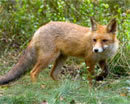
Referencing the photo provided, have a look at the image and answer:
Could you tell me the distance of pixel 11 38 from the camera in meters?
9.71

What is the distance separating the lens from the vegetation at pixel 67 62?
516cm

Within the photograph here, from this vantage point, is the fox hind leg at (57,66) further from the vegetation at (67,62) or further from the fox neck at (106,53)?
the fox neck at (106,53)

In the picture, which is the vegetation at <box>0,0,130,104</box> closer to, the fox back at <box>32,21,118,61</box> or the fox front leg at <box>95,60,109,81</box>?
the fox front leg at <box>95,60,109,81</box>

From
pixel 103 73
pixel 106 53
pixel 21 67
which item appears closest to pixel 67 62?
pixel 103 73

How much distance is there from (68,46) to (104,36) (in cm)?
100

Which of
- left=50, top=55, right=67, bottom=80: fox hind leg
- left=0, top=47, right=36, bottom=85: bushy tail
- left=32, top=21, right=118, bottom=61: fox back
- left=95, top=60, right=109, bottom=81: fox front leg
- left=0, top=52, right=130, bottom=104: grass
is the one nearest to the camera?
left=0, top=52, right=130, bottom=104: grass

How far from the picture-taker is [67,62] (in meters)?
8.77

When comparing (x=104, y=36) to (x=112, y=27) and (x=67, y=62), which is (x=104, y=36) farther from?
(x=67, y=62)

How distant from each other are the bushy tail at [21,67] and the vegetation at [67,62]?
190 millimetres

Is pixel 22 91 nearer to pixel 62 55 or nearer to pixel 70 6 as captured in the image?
pixel 62 55

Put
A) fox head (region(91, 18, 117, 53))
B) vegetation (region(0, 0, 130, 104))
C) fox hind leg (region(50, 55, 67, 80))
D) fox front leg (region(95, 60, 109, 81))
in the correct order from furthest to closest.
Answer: fox hind leg (region(50, 55, 67, 80)) < fox front leg (region(95, 60, 109, 81)) < fox head (region(91, 18, 117, 53)) < vegetation (region(0, 0, 130, 104))

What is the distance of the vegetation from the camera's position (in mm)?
5164

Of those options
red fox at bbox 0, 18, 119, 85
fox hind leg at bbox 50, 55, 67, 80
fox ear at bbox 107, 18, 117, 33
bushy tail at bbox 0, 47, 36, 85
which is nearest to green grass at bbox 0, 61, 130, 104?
bushy tail at bbox 0, 47, 36, 85

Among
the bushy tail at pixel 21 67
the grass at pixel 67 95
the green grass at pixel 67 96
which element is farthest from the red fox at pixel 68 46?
the green grass at pixel 67 96
